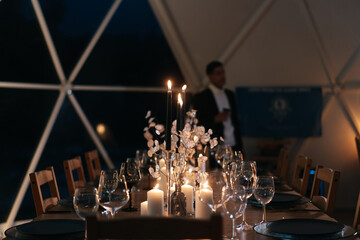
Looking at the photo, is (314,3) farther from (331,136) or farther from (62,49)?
(62,49)

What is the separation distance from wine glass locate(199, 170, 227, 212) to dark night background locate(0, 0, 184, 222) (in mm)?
4562

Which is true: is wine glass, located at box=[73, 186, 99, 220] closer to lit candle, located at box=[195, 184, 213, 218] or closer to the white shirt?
lit candle, located at box=[195, 184, 213, 218]

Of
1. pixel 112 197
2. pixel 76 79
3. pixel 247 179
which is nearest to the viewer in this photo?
pixel 112 197

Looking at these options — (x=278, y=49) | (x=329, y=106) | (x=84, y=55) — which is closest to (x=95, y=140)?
(x=84, y=55)

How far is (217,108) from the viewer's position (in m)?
6.49

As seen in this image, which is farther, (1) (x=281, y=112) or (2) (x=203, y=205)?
(1) (x=281, y=112)

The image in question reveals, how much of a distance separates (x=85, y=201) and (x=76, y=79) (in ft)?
17.4

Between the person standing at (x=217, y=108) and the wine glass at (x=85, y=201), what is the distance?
4.12 metres

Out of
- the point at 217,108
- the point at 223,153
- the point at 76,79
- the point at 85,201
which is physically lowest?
the point at 85,201

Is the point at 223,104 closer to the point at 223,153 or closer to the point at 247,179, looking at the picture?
the point at 223,153

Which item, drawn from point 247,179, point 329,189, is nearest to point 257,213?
point 247,179

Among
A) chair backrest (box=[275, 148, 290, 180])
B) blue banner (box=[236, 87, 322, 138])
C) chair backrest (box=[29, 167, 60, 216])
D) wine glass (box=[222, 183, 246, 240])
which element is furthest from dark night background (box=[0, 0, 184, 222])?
wine glass (box=[222, 183, 246, 240])

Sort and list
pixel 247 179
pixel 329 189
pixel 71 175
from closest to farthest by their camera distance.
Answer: pixel 247 179, pixel 329 189, pixel 71 175

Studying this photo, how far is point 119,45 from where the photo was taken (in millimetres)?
8023
